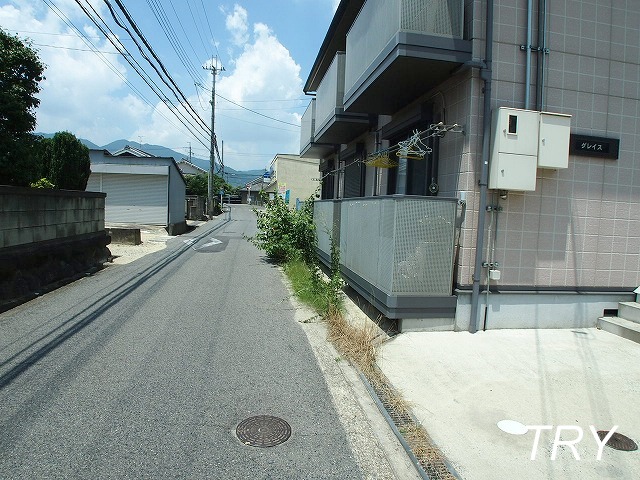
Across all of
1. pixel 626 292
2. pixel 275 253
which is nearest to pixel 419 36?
pixel 626 292

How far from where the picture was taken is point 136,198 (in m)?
22.5

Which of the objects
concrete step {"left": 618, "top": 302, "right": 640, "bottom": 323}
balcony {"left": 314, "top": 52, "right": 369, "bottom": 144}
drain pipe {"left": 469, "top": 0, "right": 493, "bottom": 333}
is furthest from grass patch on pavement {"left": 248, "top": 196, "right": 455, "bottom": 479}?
concrete step {"left": 618, "top": 302, "right": 640, "bottom": 323}

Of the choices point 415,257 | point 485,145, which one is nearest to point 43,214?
point 415,257

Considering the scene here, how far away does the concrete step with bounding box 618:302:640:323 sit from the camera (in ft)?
20.2

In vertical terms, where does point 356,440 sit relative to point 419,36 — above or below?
below

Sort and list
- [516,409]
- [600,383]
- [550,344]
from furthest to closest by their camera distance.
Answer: [550,344]
[600,383]
[516,409]

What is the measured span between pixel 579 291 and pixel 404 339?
257 cm

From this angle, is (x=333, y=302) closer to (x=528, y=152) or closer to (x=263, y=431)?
(x=528, y=152)

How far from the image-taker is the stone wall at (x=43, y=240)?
24.2ft

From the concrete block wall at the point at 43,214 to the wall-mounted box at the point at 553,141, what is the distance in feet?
25.4

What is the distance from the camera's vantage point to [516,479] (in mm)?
3027

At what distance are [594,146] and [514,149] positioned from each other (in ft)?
4.56

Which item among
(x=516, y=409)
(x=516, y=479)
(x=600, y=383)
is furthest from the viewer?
(x=600, y=383)

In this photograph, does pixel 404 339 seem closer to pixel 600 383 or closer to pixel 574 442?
pixel 600 383
